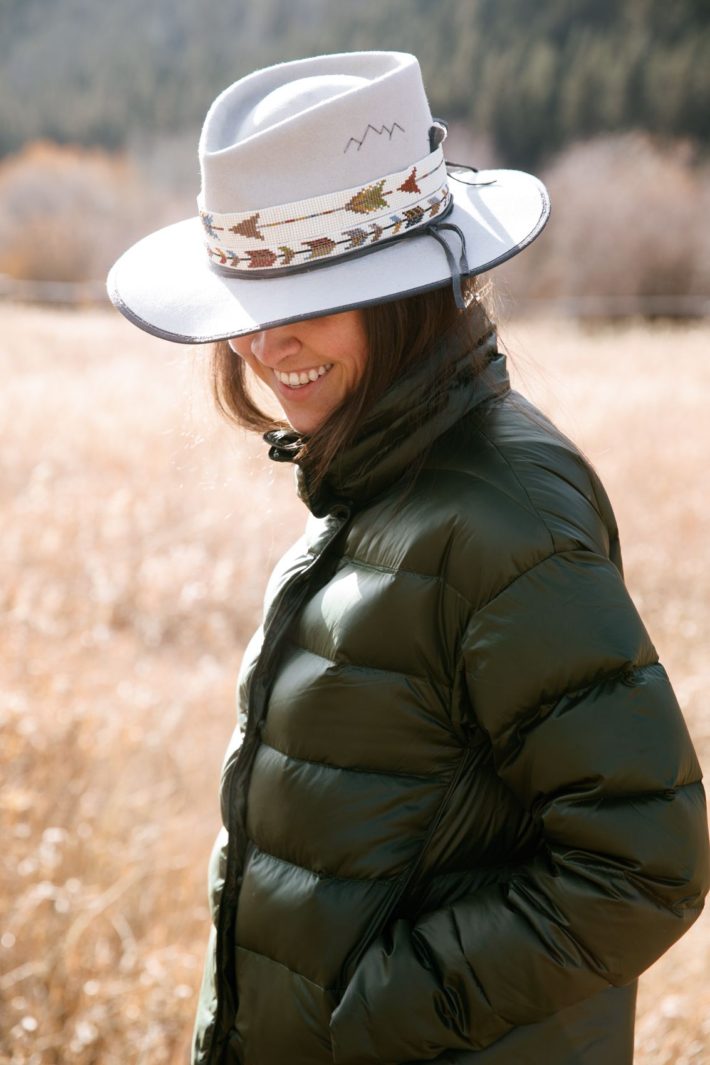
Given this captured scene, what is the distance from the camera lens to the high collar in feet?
4.42

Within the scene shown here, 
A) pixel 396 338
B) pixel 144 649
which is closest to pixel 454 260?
pixel 396 338

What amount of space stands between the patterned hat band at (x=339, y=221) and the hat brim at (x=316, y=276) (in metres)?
0.02

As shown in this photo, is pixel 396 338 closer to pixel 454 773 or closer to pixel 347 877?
pixel 454 773

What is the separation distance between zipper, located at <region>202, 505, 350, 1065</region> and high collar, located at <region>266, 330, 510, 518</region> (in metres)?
0.07

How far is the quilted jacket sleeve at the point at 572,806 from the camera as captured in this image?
118 centimetres

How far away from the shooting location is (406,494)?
1.34 m

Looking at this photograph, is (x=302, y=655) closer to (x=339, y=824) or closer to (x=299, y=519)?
(x=339, y=824)

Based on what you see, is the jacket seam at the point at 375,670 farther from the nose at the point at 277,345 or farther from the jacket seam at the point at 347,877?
the nose at the point at 277,345

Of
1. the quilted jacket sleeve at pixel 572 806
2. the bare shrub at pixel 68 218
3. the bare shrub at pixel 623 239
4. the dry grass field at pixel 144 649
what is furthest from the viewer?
the bare shrub at pixel 68 218

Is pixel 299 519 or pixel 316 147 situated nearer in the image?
pixel 316 147

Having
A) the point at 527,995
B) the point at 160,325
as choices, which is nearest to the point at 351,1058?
the point at 527,995

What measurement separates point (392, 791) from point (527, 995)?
0.28 meters

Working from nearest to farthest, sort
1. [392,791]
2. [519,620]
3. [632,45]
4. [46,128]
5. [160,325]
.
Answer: [519,620]
[392,791]
[160,325]
[632,45]
[46,128]

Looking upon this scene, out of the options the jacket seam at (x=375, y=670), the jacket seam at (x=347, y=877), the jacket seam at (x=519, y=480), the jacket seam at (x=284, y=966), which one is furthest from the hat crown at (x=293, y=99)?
the jacket seam at (x=284, y=966)
